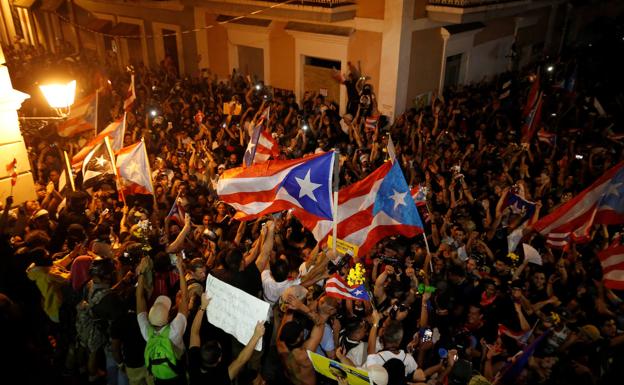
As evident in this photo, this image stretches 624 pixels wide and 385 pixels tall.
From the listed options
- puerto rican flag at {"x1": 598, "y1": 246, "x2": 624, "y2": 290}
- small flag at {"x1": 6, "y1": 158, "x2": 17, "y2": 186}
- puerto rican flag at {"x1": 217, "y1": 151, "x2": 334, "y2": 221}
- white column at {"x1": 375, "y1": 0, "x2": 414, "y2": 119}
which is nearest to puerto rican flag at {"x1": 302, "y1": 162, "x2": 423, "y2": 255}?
puerto rican flag at {"x1": 217, "y1": 151, "x2": 334, "y2": 221}

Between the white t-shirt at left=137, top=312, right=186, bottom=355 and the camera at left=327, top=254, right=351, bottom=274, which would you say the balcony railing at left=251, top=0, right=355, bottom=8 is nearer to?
the camera at left=327, top=254, right=351, bottom=274

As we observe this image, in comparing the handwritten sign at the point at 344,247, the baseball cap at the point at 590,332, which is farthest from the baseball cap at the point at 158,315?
the baseball cap at the point at 590,332

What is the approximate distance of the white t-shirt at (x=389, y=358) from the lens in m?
4.12

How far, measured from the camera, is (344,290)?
4.77 m

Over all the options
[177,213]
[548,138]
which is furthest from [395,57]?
[177,213]

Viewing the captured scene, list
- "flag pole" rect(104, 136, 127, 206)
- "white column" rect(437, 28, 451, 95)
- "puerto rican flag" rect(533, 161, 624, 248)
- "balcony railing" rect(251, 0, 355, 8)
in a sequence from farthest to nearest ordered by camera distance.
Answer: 1. "white column" rect(437, 28, 451, 95)
2. "balcony railing" rect(251, 0, 355, 8)
3. "flag pole" rect(104, 136, 127, 206)
4. "puerto rican flag" rect(533, 161, 624, 248)

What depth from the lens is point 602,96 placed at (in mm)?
16531

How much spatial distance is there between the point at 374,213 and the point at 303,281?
1655mm

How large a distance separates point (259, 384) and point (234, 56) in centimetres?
1435

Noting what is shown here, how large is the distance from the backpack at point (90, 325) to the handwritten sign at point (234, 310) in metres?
1.27

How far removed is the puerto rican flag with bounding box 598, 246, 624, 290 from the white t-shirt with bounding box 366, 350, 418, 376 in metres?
3.05

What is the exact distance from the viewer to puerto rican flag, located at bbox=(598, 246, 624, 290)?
5.64 meters

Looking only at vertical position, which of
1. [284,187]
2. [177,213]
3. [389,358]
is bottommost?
[177,213]

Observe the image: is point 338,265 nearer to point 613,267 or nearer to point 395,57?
point 613,267
